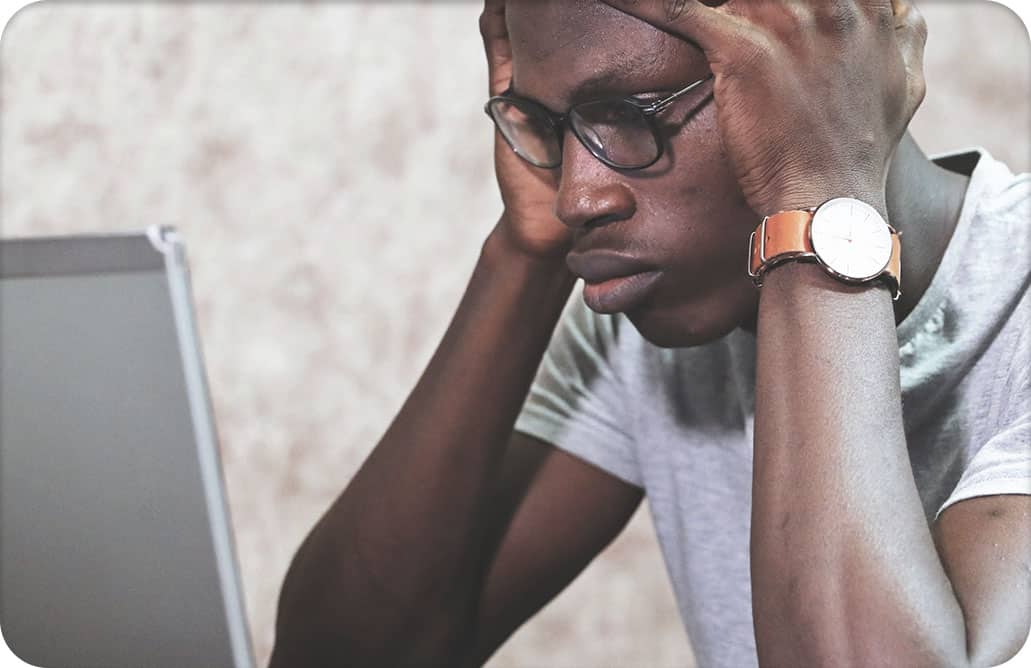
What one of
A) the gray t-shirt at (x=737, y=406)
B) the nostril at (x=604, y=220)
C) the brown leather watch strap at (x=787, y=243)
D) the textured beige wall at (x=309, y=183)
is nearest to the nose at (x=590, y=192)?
the nostril at (x=604, y=220)

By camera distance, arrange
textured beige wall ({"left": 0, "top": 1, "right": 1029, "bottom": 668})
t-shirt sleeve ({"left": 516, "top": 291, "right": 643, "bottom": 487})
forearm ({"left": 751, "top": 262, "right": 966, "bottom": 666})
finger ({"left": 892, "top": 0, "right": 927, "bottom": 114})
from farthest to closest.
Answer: textured beige wall ({"left": 0, "top": 1, "right": 1029, "bottom": 668}) < t-shirt sleeve ({"left": 516, "top": 291, "right": 643, "bottom": 487}) < finger ({"left": 892, "top": 0, "right": 927, "bottom": 114}) < forearm ({"left": 751, "top": 262, "right": 966, "bottom": 666})

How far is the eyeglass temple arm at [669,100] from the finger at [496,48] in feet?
0.59

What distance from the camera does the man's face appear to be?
729 millimetres

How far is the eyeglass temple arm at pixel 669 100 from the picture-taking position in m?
0.72

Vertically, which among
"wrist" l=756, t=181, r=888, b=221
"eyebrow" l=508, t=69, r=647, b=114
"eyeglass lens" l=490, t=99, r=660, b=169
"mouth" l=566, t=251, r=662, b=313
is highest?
"eyebrow" l=508, t=69, r=647, b=114

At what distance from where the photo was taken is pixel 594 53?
739 millimetres

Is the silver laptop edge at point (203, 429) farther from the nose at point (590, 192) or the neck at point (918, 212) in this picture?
the neck at point (918, 212)

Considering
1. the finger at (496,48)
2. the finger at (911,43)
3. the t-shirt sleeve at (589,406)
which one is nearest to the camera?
the finger at (911,43)

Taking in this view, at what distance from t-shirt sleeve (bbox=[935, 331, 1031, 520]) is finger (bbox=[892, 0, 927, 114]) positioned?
195 millimetres

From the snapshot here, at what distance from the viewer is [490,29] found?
89 centimetres

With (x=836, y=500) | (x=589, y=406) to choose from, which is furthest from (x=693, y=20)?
(x=589, y=406)

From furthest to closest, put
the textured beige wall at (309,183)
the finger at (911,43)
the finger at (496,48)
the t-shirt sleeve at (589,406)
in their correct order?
the textured beige wall at (309,183)
the t-shirt sleeve at (589,406)
the finger at (496,48)
the finger at (911,43)

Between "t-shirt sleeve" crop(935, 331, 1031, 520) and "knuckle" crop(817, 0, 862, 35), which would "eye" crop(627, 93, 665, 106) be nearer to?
"knuckle" crop(817, 0, 862, 35)

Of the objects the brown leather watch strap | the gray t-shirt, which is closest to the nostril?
the brown leather watch strap
